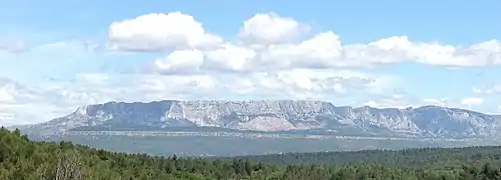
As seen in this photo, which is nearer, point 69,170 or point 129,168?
point 69,170

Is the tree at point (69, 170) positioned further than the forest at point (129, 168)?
No

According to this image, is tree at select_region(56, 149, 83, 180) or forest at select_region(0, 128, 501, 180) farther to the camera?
forest at select_region(0, 128, 501, 180)

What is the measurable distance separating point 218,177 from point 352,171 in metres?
38.7

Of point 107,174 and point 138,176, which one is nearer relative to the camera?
point 107,174

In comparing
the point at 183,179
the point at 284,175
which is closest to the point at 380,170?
the point at 284,175

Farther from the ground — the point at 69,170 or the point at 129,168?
the point at 69,170

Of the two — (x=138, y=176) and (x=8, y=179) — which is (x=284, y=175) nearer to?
(x=138, y=176)

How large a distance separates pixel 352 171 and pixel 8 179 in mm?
132418

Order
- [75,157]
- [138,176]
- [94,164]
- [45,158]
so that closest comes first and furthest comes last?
[75,157], [45,158], [94,164], [138,176]

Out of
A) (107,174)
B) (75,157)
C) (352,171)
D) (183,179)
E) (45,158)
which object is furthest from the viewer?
(352,171)

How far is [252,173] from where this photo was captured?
18425cm

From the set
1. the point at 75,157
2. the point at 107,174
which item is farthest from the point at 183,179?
the point at 75,157

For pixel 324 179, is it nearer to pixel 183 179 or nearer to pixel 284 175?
pixel 284 175

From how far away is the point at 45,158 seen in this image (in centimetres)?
8062
